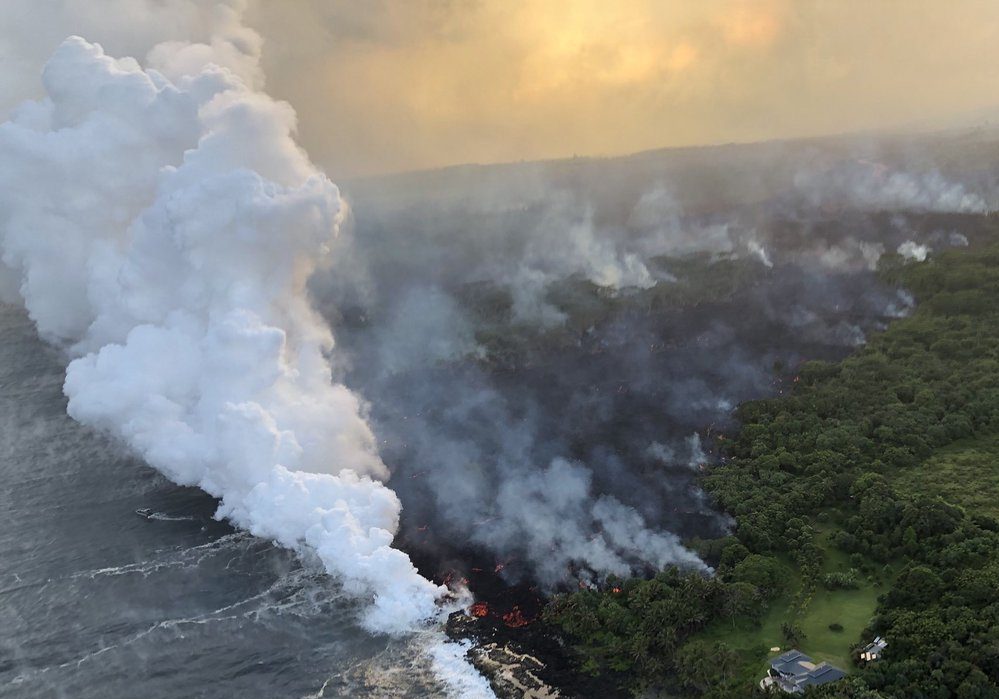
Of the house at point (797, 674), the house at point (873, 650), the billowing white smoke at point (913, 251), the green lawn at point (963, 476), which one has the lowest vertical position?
the house at point (797, 674)

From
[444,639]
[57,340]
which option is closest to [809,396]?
[444,639]

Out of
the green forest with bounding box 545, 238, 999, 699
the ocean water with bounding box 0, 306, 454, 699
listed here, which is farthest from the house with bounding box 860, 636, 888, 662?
the ocean water with bounding box 0, 306, 454, 699

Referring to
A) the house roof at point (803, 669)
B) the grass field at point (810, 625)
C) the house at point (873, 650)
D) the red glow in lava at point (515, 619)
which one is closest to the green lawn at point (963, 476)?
the grass field at point (810, 625)

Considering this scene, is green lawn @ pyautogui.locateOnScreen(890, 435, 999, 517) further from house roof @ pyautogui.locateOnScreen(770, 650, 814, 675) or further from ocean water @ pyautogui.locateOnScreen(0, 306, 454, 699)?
ocean water @ pyautogui.locateOnScreen(0, 306, 454, 699)

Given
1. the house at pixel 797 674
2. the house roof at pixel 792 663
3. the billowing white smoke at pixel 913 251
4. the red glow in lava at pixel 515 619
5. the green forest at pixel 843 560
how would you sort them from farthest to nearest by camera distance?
the billowing white smoke at pixel 913 251, the red glow in lava at pixel 515 619, the house roof at pixel 792 663, the green forest at pixel 843 560, the house at pixel 797 674

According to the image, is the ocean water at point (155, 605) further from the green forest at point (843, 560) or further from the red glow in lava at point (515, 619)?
the green forest at point (843, 560)

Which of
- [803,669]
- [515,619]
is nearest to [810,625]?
[803,669]

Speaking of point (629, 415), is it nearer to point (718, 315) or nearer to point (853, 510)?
point (853, 510)

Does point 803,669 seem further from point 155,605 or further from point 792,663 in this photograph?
point 155,605
